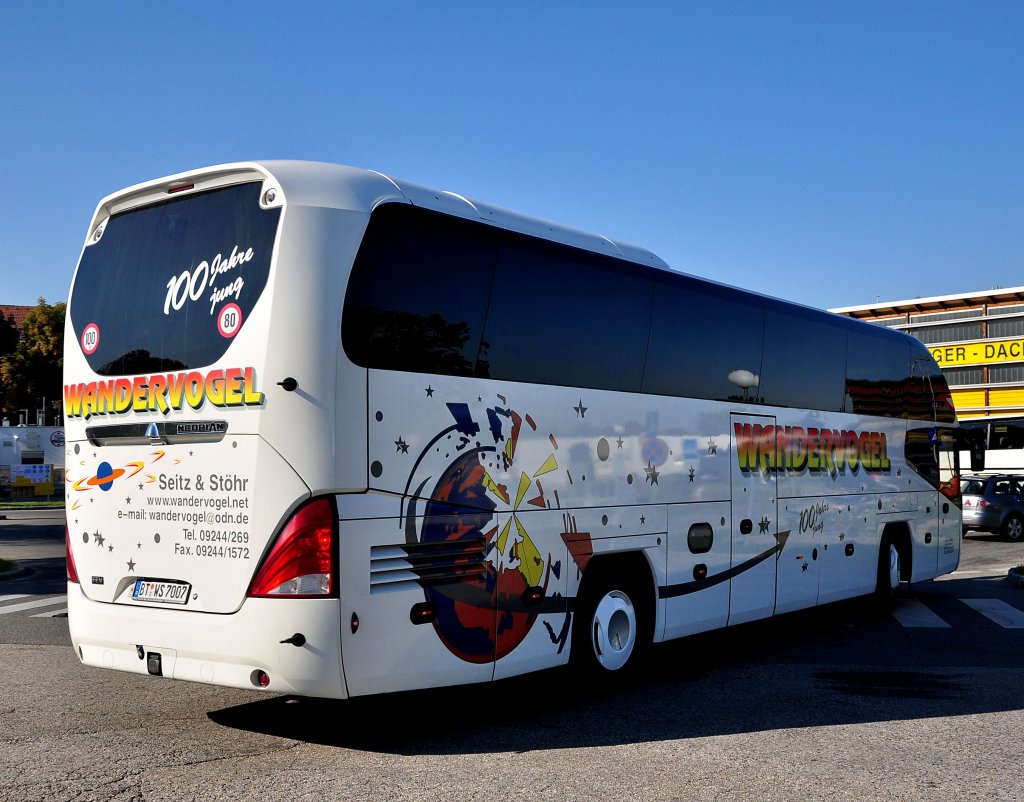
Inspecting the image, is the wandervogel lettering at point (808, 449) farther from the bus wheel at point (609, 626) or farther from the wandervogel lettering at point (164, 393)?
the wandervogel lettering at point (164, 393)

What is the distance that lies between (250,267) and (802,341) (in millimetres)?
7068

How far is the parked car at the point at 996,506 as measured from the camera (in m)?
27.7

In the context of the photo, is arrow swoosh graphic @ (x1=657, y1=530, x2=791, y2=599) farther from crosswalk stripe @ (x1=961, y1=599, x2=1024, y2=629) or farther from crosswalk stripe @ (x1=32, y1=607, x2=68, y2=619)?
crosswalk stripe @ (x1=32, y1=607, x2=68, y2=619)

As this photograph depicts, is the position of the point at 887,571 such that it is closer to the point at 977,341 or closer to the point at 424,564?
the point at 424,564

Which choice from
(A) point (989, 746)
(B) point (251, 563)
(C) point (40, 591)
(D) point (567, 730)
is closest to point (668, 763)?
(D) point (567, 730)

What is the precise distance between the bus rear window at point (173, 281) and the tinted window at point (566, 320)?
1.76 metres

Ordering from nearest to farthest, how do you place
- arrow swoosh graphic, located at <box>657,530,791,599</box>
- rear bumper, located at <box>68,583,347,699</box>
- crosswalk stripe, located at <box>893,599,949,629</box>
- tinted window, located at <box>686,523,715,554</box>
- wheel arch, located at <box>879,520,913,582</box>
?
rear bumper, located at <box>68,583,347,699</box>, arrow swoosh graphic, located at <box>657,530,791,599</box>, tinted window, located at <box>686,523,715,554</box>, crosswalk stripe, located at <box>893,599,949,629</box>, wheel arch, located at <box>879,520,913,582</box>

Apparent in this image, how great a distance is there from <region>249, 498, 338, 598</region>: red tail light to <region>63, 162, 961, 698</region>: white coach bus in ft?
0.05

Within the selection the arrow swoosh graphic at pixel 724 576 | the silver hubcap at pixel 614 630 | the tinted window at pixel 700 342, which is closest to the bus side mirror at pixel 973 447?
the arrow swoosh graphic at pixel 724 576

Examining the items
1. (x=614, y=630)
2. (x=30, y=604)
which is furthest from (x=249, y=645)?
(x=30, y=604)

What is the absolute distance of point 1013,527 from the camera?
1099 inches

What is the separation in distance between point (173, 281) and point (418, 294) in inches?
62.1

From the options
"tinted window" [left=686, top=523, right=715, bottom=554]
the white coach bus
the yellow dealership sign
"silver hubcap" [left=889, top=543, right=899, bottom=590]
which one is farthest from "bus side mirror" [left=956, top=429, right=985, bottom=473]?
the yellow dealership sign

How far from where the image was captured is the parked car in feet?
90.8
